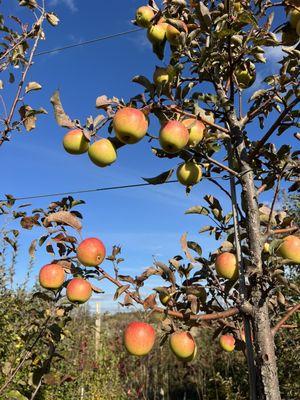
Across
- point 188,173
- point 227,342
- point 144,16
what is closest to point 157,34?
point 144,16

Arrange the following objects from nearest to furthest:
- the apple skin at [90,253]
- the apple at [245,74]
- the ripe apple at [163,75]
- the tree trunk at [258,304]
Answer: the tree trunk at [258,304], the ripe apple at [163,75], the apple skin at [90,253], the apple at [245,74]

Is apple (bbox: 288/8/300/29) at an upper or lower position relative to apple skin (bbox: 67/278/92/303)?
upper

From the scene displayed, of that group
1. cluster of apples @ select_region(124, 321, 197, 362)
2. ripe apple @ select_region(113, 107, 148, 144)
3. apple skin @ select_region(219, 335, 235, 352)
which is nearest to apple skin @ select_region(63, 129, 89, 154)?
ripe apple @ select_region(113, 107, 148, 144)

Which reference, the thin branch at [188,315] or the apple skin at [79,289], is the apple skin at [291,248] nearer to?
the thin branch at [188,315]

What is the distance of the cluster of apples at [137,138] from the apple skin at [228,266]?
30cm

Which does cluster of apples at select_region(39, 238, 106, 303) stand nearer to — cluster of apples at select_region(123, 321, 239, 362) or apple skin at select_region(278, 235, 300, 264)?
cluster of apples at select_region(123, 321, 239, 362)

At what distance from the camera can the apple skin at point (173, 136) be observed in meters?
1.31

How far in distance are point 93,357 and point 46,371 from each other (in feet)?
15.8

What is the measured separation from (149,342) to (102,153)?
2.31 feet

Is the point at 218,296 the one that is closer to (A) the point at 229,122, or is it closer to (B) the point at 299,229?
(B) the point at 299,229

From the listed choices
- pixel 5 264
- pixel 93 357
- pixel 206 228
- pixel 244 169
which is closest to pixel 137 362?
pixel 93 357

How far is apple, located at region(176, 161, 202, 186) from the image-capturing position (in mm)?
1515

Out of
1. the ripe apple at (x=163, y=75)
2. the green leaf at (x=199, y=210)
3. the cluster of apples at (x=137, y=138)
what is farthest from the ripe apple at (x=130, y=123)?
the green leaf at (x=199, y=210)

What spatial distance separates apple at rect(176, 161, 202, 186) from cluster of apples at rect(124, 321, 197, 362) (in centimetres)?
53
